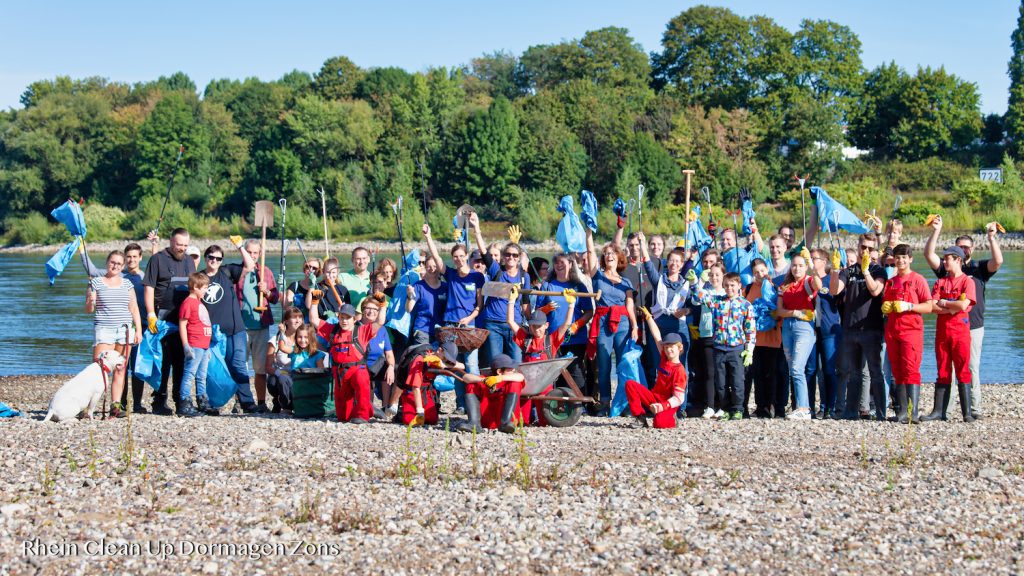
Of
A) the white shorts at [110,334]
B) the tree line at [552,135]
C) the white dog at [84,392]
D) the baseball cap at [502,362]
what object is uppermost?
the tree line at [552,135]

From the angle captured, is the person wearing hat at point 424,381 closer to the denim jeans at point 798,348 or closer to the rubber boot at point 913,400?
the denim jeans at point 798,348

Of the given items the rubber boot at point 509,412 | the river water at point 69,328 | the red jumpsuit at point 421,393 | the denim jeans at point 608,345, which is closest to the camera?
the rubber boot at point 509,412

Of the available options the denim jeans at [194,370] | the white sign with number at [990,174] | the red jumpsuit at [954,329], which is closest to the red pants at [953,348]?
the red jumpsuit at [954,329]

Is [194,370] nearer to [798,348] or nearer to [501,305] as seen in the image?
[501,305]

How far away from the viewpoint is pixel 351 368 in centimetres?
1103

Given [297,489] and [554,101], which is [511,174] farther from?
[297,489]

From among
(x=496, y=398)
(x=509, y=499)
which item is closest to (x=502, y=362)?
(x=496, y=398)

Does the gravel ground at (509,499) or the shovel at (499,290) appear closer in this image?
the gravel ground at (509,499)

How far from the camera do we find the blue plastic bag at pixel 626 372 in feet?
37.5

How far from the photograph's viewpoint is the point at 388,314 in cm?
1168

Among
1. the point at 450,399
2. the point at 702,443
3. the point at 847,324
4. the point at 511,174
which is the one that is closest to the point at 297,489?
the point at 702,443

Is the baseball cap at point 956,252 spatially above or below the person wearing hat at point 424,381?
above

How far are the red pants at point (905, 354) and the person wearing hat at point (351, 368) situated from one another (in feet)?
16.0

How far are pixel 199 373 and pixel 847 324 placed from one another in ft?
20.8
